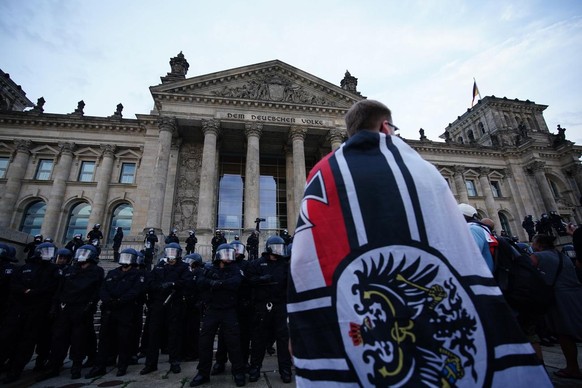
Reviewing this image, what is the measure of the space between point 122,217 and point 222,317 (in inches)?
836

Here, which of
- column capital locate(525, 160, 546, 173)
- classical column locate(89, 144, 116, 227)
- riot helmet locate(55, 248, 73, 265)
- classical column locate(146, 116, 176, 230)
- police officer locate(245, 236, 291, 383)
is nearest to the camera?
police officer locate(245, 236, 291, 383)

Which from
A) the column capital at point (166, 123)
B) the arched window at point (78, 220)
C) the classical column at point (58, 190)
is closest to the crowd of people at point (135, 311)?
the column capital at point (166, 123)

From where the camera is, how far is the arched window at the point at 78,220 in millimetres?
21469

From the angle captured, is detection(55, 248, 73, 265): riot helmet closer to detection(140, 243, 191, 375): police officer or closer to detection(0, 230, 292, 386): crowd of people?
detection(0, 230, 292, 386): crowd of people

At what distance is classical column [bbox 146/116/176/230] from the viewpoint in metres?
17.2

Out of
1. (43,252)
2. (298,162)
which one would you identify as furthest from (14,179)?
A: (43,252)

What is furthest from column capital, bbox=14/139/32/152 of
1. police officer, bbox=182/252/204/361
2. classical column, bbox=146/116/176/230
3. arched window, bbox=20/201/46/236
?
police officer, bbox=182/252/204/361

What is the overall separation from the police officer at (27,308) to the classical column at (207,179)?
36.5 ft

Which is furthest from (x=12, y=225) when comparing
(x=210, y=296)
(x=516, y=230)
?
(x=516, y=230)

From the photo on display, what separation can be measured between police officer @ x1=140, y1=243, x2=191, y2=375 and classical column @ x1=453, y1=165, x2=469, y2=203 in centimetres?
2828

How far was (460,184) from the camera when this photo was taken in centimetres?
2875

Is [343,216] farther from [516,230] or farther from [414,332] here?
[516,230]

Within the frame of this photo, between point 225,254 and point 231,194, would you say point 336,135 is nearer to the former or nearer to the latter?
point 231,194

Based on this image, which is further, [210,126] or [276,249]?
[210,126]
